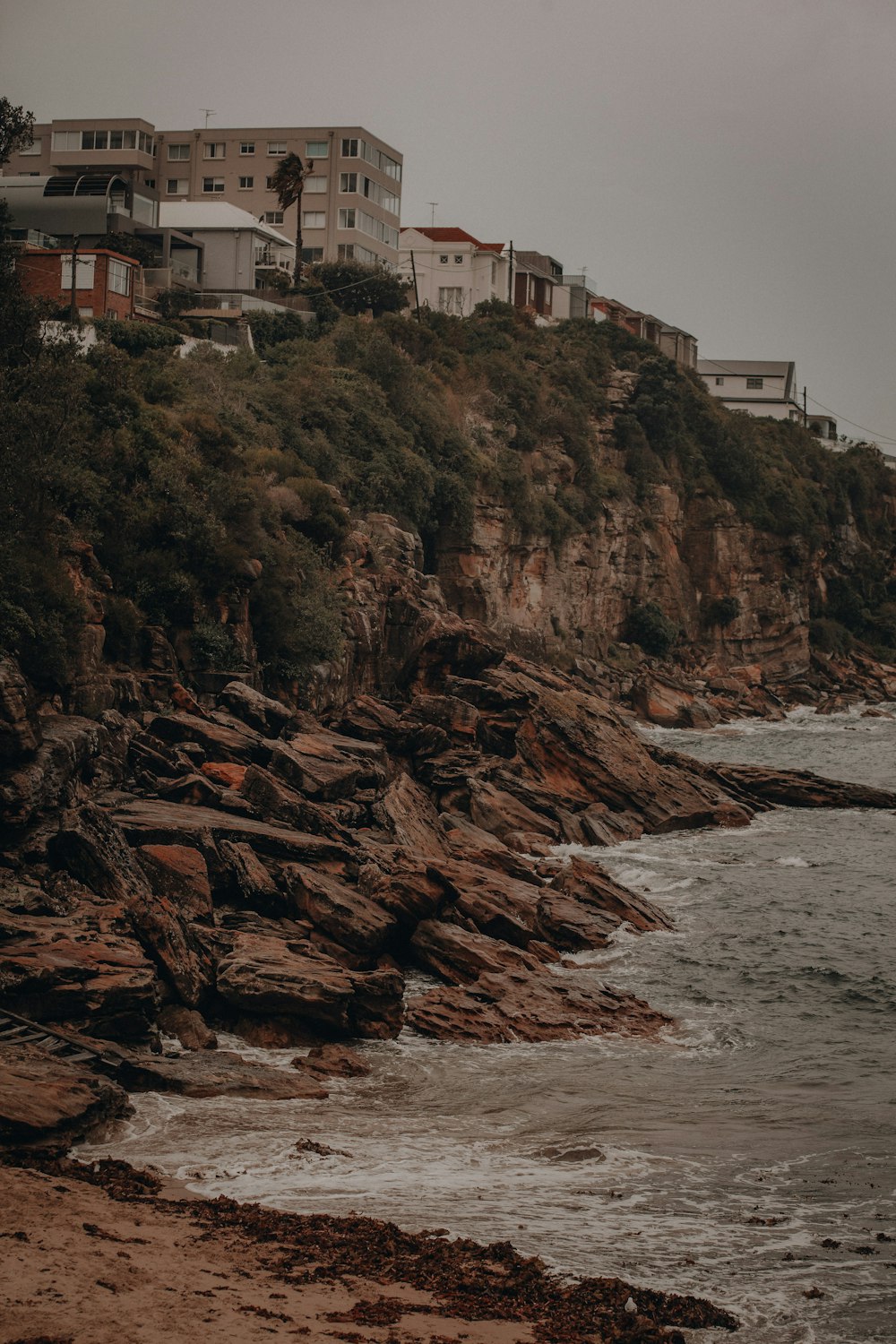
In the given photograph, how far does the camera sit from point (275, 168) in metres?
86.1

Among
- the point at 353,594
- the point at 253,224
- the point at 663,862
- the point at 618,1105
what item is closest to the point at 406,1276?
the point at 618,1105

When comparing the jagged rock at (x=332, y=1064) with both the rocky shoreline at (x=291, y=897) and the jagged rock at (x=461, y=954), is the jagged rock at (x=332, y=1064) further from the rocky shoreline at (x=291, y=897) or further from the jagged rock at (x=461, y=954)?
the jagged rock at (x=461, y=954)

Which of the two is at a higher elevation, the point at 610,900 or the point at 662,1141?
the point at 610,900

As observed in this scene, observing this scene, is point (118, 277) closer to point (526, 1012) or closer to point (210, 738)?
point (210, 738)

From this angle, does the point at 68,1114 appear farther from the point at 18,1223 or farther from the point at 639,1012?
the point at 639,1012

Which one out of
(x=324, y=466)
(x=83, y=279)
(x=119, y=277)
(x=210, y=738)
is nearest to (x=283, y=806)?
(x=210, y=738)

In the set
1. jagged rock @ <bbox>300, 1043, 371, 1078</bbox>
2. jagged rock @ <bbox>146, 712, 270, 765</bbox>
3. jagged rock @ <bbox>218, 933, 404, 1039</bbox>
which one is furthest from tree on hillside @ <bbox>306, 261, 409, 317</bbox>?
jagged rock @ <bbox>300, 1043, 371, 1078</bbox>

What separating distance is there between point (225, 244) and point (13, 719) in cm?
5595

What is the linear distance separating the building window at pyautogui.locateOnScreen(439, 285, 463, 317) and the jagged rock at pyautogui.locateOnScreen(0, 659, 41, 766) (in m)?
70.8

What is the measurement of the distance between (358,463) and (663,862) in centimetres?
2895

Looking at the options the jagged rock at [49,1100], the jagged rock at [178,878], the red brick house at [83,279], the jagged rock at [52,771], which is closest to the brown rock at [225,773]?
the jagged rock at [52,771]

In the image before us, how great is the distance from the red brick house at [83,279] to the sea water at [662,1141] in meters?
39.8

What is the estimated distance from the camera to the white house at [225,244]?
236 ft

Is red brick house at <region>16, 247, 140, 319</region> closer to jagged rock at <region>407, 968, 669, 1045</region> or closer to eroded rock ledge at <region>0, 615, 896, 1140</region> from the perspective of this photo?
eroded rock ledge at <region>0, 615, 896, 1140</region>
